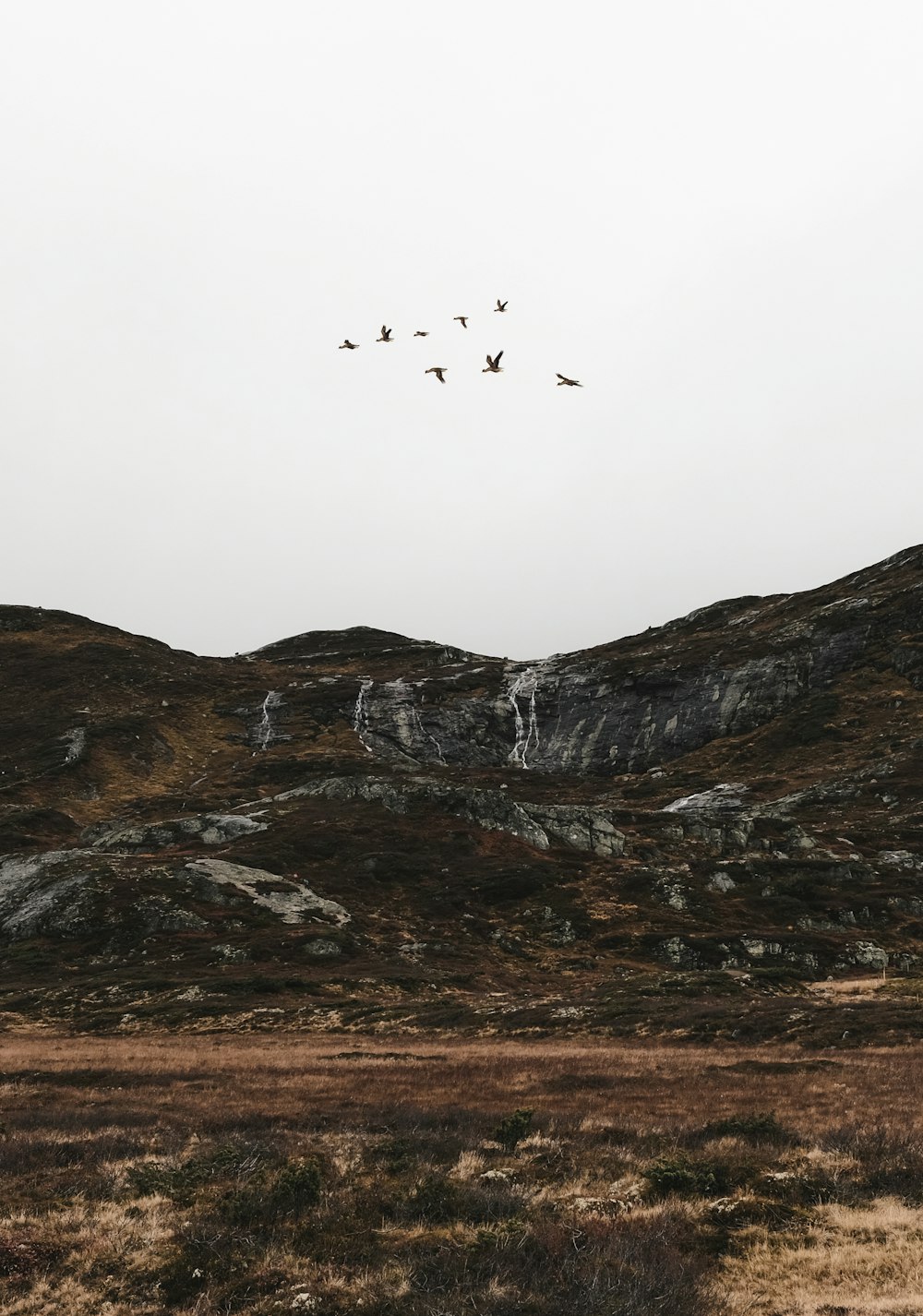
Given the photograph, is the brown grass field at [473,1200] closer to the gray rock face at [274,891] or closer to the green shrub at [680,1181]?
the green shrub at [680,1181]

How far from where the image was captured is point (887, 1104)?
794 inches

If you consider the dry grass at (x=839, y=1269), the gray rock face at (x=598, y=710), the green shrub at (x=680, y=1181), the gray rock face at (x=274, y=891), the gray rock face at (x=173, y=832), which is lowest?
the gray rock face at (x=274, y=891)

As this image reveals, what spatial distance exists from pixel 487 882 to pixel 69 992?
33.0 meters

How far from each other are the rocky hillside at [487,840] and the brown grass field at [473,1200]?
1775 centimetres

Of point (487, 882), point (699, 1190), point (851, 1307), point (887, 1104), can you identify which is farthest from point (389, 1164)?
point (487, 882)

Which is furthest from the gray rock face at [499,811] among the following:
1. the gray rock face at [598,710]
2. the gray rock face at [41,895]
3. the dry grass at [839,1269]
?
the dry grass at [839,1269]

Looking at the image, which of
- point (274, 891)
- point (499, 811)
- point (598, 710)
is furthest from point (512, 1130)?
point (598, 710)

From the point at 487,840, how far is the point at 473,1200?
66.9 meters

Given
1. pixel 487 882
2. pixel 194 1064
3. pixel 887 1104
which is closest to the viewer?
pixel 887 1104

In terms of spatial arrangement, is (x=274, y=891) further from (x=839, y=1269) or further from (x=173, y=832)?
(x=839, y=1269)

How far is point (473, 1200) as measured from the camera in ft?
43.5

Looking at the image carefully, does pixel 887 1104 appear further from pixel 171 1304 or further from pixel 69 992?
pixel 69 992

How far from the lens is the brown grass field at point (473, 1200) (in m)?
10.2

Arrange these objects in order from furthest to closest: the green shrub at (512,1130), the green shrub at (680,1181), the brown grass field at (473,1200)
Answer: the green shrub at (512,1130), the green shrub at (680,1181), the brown grass field at (473,1200)
